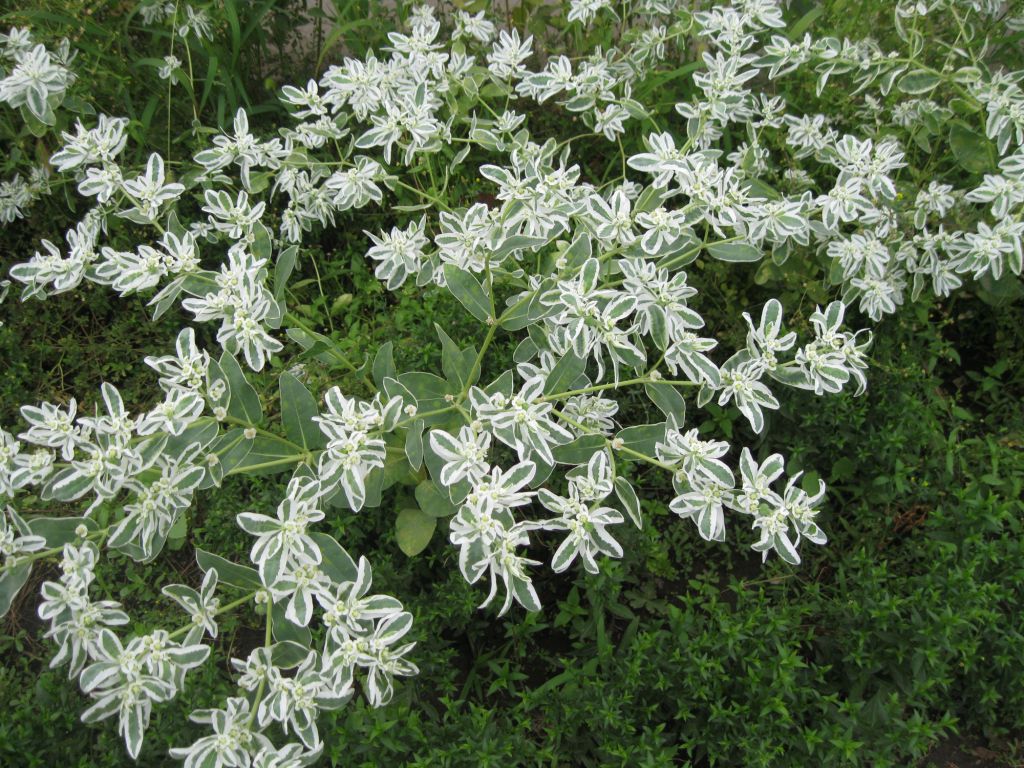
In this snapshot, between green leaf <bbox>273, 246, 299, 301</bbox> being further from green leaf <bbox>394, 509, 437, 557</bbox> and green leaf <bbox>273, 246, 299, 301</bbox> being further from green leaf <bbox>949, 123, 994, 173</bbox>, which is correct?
green leaf <bbox>949, 123, 994, 173</bbox>

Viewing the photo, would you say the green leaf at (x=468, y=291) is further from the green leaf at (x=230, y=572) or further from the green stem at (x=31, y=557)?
the green stem at (x=31, y=557)

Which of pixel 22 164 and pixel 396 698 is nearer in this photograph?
→ pixel 396 698

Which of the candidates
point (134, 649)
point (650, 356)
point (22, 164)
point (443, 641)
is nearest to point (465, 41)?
point (650, 356)

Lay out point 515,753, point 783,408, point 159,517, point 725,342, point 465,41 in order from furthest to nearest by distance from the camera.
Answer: point 465,41 < point 725,342 < point 783,408 < point 515,753 < point 159,517

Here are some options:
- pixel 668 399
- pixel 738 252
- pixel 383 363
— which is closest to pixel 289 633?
pixel 383 363

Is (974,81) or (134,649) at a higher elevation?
(974,81)

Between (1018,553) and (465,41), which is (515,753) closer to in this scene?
(1018,553)

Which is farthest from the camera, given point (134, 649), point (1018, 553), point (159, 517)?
point (1018, 553)

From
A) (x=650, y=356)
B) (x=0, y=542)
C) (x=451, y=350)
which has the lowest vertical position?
(x=650, y=356)
